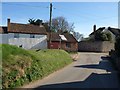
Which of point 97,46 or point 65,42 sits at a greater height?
point 65,42

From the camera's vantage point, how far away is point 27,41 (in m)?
57.0

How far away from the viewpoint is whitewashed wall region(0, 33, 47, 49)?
179 feet

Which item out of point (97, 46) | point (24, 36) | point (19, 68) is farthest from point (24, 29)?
point (19, 68)

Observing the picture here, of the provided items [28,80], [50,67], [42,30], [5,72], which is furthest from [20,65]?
[42,30]

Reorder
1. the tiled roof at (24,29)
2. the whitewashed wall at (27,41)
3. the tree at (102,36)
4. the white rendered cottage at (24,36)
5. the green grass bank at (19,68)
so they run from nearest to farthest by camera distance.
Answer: the green grass bank at (19,68)
the whitewashed wall at (27,41)
the white rendered cottage at (24,36)
the tiled roof at (24,29)
the tree at (102,36)

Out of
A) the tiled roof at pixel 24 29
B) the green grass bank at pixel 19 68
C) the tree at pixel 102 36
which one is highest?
the tiled roof at pixel 24 29

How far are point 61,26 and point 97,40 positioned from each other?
18758 millimetres

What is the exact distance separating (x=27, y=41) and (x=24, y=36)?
1.18 m

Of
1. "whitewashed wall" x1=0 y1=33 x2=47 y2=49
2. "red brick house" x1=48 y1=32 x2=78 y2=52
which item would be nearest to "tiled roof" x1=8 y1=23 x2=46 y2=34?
"whitewashed wall" x1=0 y1=33 x2=47 y2=49

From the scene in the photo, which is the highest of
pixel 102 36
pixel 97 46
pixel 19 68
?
pixel 102 36

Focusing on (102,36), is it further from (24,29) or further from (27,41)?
(24,29)

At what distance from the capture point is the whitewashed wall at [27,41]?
2146 inches

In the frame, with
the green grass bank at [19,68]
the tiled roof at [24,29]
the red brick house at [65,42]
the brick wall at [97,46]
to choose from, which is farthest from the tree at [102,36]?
the green grass bank at [19,68]

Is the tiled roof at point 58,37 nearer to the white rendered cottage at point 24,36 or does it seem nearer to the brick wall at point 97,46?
the brick wall at point 97,46
